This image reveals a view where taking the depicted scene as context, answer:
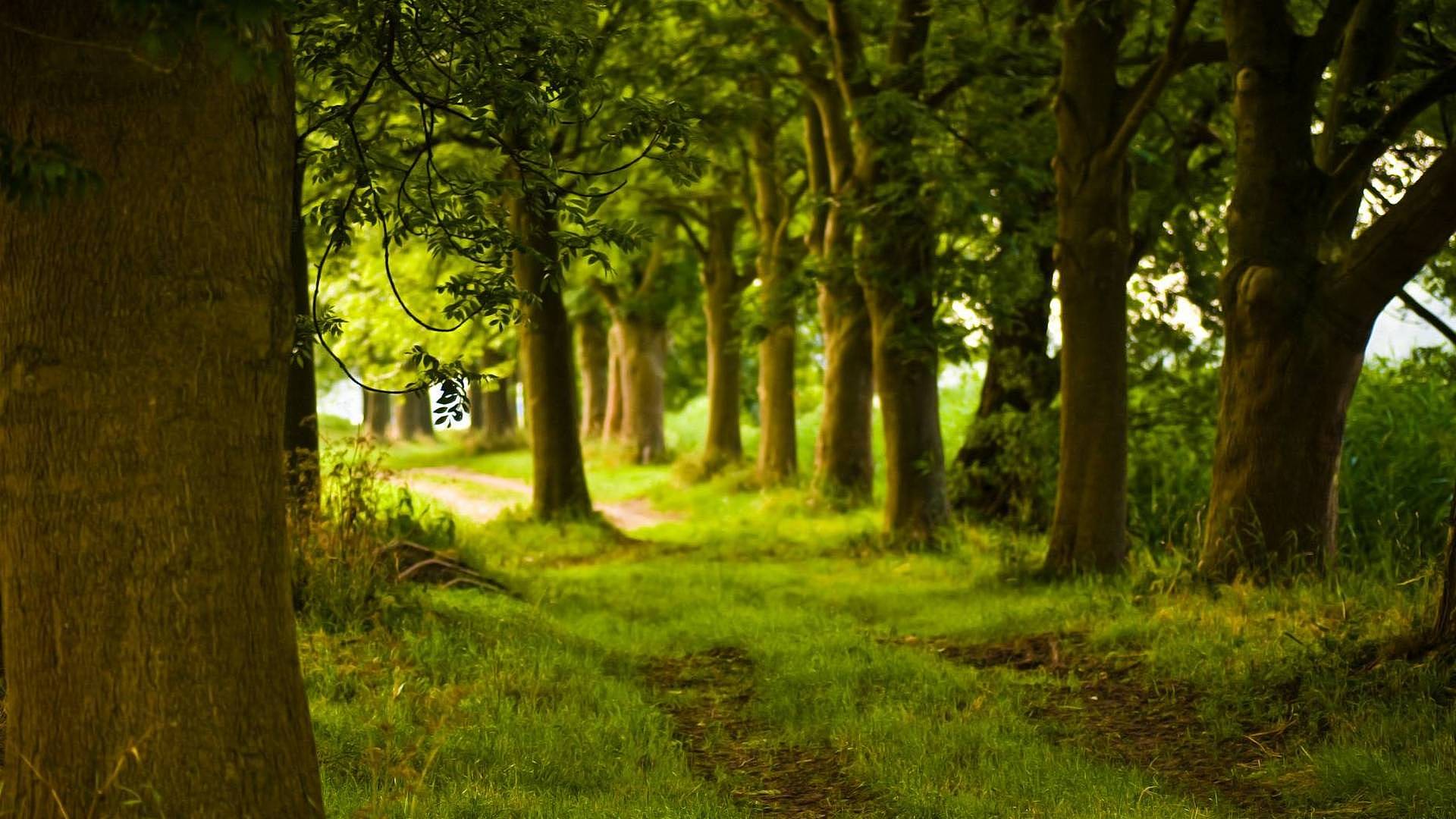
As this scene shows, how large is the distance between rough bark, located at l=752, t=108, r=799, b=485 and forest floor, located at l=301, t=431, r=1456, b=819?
1089 cm

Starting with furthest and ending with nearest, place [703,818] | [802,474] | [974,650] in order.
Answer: [802,474], [974,650], [703,818]

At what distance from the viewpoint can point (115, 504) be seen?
3750 millimetres

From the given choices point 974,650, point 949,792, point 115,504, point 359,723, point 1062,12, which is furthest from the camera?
point 1062,12

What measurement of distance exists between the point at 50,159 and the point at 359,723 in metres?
Answer: 3.68

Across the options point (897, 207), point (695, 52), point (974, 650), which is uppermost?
point (695, 52)

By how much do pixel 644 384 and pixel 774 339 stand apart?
8122 millimetres

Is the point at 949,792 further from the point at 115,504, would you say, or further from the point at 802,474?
the point at 802,474

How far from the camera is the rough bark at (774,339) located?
2195 centimetres

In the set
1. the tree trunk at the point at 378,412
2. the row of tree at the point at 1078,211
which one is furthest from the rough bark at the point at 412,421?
the row of tree at the point at 1078,211

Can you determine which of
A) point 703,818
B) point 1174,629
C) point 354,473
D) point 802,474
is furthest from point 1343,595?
point 802,474

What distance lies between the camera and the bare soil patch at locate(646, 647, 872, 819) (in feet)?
18.8

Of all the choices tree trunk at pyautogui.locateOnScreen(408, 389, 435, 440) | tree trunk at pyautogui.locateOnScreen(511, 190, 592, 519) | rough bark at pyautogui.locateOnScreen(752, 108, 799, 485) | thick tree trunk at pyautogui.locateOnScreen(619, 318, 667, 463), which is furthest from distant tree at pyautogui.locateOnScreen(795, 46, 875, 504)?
tree trunk at pyautogui.locateOnScreen(408, 389, 435, 440)

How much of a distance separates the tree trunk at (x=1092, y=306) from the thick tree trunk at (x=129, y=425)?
29.0ft

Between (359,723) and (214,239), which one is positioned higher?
(214,239)
